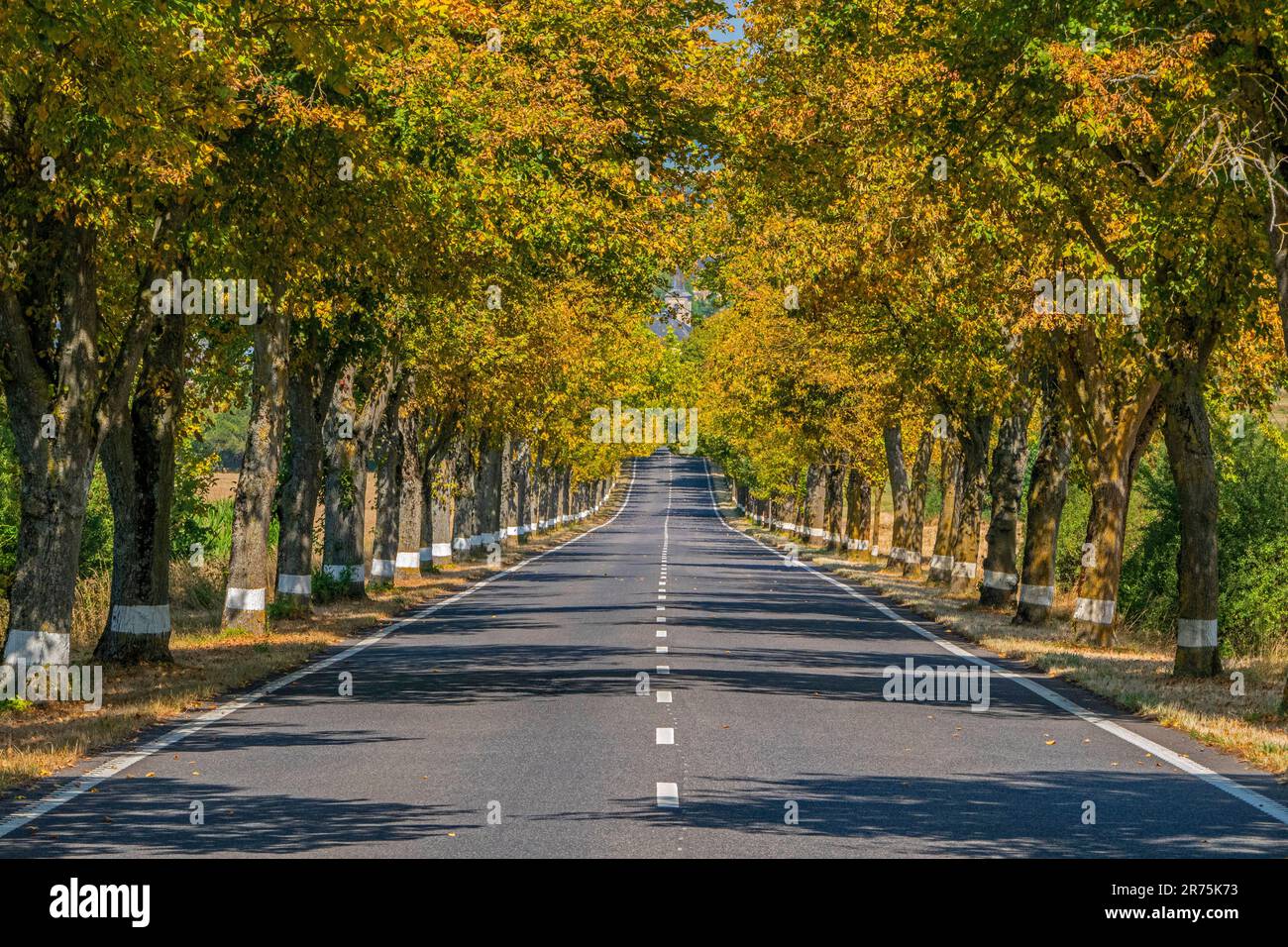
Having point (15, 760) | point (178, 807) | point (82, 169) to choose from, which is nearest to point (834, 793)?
point (178, 807)

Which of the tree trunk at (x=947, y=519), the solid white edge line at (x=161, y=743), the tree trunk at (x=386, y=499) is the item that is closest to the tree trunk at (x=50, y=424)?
the solid white edge line at (x=161, y=743)

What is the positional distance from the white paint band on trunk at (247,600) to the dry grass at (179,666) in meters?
0.48

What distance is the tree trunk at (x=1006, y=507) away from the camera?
1378 inches

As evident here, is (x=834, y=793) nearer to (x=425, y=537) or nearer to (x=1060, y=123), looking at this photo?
(x=1060, y=123)

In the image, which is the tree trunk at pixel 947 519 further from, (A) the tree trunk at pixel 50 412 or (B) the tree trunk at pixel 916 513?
(A) the tree trunk at pixel 50 412

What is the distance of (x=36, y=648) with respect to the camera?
1736cm

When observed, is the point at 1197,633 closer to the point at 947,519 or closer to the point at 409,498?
the point at 409,498

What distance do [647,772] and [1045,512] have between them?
2055 cm

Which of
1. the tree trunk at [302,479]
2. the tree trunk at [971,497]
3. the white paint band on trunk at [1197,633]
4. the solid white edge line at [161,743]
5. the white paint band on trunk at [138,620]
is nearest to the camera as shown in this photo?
the solid white edge line at [161,743]

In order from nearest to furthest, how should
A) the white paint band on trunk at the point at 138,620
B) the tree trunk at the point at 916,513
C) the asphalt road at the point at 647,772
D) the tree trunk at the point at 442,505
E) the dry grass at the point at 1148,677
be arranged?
the asphalt road at the point at 647,772
the dry grass at the point at 1148,677
the white paint band on trunk at the point at 138,620
the tree trunk at the point at 916,513
the tree trunk at the point at 442,505

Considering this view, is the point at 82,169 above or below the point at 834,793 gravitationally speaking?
above

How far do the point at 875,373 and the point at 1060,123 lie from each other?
103 feet

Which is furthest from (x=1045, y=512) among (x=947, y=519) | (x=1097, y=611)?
(x=947, y=519)

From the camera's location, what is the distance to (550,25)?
992 inches
